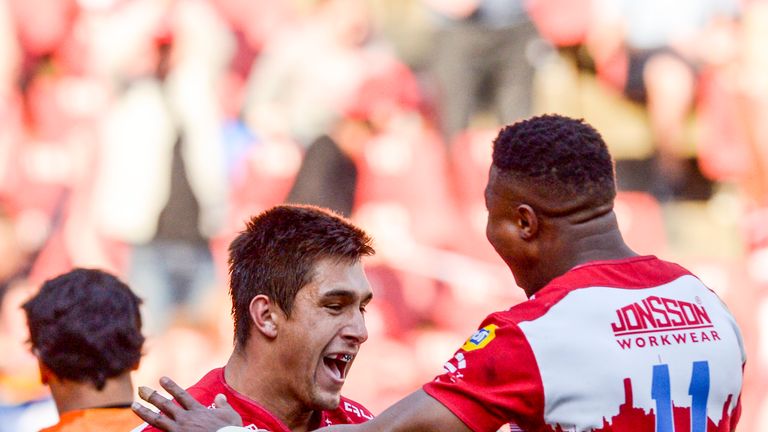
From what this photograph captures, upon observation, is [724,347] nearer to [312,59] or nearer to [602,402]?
[602,402]

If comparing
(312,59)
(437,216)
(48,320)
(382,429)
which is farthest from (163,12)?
(382,429)

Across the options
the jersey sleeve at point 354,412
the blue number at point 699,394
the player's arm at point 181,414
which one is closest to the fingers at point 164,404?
the player's arm at point 181,414

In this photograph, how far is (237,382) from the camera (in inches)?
126

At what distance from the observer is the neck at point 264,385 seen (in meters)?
3.18

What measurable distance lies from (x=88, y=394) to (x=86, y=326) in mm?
203

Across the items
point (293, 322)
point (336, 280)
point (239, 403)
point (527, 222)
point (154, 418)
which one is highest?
point (527, 222)

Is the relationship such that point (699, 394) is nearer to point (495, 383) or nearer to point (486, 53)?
point (495, 383)

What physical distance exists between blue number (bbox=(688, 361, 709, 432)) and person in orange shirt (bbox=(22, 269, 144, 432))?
1.61 metres

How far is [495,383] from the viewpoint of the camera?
2789mm

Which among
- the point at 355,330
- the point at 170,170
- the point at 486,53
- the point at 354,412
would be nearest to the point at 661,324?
the point at 355,330

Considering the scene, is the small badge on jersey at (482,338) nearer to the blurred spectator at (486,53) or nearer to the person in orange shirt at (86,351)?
the person in orange shirt at (86,351)

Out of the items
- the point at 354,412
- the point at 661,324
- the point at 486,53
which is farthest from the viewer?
the point at 486,53

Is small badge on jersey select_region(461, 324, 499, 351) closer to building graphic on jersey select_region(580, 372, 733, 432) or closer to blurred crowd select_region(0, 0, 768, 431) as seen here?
building graphic on jersey select_region(580, 372, 733, 432)

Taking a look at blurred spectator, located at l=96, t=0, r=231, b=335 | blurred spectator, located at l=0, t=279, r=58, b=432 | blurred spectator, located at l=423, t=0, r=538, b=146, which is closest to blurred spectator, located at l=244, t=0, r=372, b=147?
blurred spectator, located at l=96, t=0, r=231, b=335
